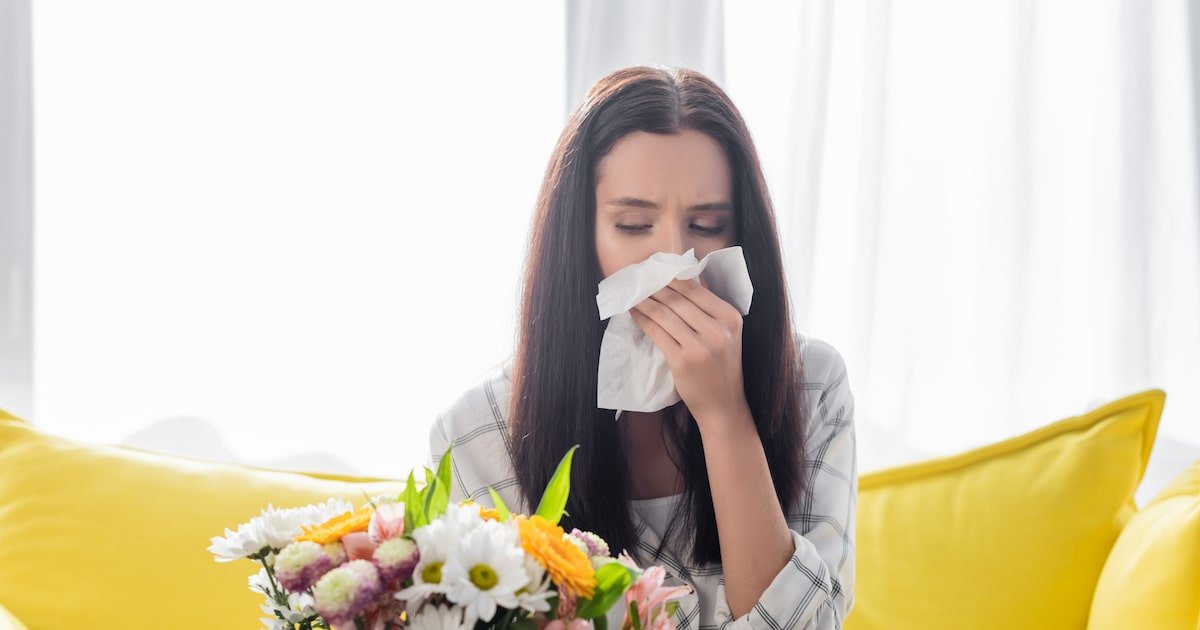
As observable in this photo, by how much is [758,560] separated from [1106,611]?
616mm

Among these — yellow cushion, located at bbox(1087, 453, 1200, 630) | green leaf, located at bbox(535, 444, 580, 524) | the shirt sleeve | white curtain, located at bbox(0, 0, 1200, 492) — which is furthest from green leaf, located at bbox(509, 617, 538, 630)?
white curtain, located at bbox(0, 0, 1200, 492)

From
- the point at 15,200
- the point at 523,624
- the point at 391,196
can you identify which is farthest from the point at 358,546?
the point at 15,200

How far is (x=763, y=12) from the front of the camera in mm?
2111

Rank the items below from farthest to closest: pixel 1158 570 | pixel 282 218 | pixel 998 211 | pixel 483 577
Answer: pixel 282 218 < pixel 998 211 < pixel 1158 570 < pixel 483 577

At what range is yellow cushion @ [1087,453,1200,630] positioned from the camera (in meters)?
1.34

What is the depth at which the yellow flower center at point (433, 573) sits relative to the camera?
718 mm

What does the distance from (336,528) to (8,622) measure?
3.47ft

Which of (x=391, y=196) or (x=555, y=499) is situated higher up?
(x=391, y=196)

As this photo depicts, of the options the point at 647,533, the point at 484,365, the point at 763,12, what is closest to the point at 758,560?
the point at 647,533

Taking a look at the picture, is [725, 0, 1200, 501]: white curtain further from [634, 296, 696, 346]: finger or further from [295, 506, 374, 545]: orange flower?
[295, 506, 374, 545]: orange flower

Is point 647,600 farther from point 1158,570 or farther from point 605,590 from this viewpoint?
point 1158,570

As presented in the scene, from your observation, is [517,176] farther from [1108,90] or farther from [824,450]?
[1108,90]

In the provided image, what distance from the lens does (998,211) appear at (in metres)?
2.05

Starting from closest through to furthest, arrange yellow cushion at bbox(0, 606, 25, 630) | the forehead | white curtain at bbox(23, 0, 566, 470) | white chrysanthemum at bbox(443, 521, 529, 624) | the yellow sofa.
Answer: white chrysanthemum at bbox(443, 521, 529, 624)
the forehead
yellow cushion at bbox(0, 606, 25, 630)
the yellow sofa
white curtain at bbox(23, 0, 566, 470)
